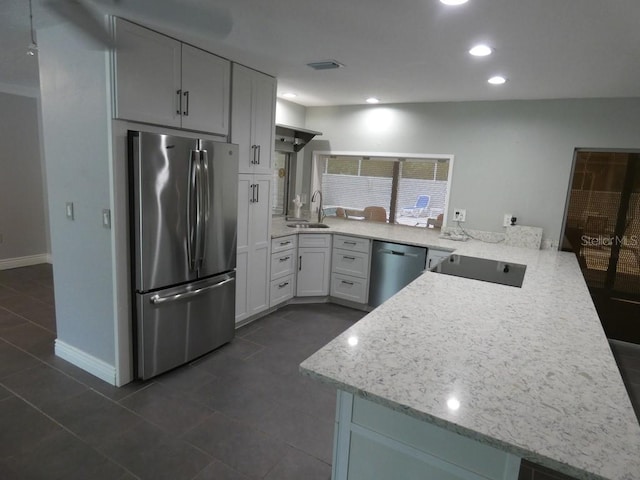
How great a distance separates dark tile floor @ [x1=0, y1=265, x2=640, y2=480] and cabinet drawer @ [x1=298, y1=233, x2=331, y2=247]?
120cm

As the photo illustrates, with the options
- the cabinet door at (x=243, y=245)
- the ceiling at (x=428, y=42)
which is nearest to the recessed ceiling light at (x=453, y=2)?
the ceiling at (x=428, y=42)

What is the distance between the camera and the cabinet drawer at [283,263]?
3.86 m

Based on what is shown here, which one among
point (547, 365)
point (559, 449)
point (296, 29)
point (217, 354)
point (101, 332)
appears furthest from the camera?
point (217, 354)

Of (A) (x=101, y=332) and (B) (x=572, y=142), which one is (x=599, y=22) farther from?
(A) (x=101, y=332)

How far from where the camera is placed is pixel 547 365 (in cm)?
137

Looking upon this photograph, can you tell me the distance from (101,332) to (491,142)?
151 inches

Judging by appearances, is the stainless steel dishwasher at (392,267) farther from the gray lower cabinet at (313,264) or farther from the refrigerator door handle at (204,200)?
the refrigerator door handle at (204,200)

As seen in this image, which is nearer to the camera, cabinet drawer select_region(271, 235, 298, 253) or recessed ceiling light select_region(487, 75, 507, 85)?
recessed ceiling light select_region(487, 75, 507, 85)

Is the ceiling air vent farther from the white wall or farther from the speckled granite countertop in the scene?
the speckled granite countertop

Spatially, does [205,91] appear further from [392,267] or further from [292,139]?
[392,267]

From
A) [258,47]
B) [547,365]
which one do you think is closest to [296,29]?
[258,47]

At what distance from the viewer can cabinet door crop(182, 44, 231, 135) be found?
265cm

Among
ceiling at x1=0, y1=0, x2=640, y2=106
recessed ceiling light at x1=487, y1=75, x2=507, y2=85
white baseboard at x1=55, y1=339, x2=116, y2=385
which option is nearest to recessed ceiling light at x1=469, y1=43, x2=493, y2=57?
ceiling at x1=0, y1=0, x2=640, y2=106

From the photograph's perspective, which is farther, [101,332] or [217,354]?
[217,354]
